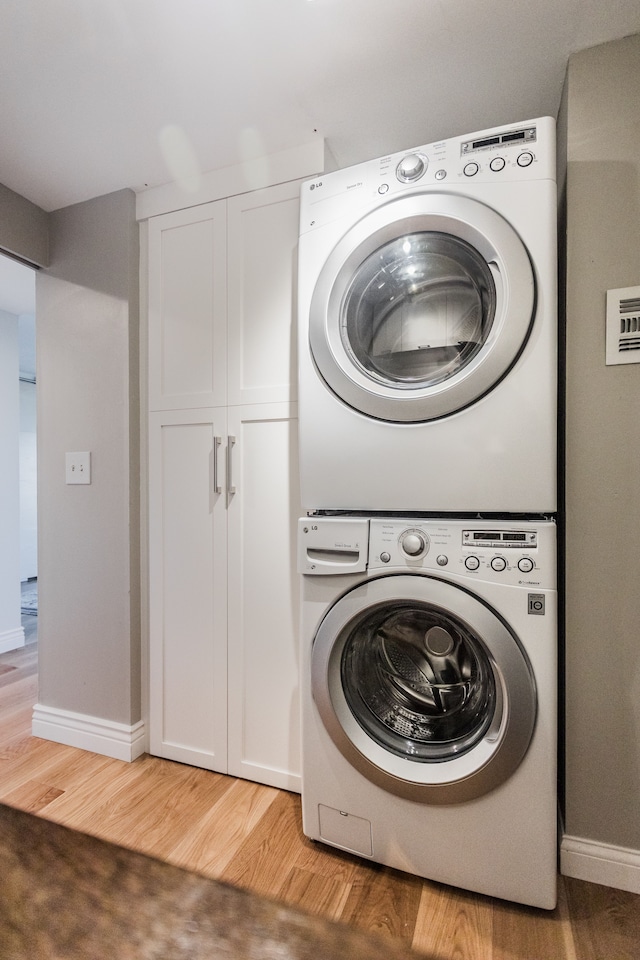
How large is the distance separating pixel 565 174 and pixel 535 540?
1.05 m

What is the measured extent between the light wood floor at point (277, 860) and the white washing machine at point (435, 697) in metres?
0.07

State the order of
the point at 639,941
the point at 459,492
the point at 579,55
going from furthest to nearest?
the point at 579,55 → the point at 459,492 → the point at 639,941

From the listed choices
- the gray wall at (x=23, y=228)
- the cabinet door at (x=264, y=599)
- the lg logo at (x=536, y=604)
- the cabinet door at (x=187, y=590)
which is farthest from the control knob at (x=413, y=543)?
the gray wall at (x=23, y=228)

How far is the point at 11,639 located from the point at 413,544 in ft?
10.9

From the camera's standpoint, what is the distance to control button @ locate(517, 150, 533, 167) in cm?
118

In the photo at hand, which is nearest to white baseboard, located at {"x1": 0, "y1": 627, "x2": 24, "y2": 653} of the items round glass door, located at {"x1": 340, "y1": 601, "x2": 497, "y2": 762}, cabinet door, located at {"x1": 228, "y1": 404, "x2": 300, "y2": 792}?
cabinet door, located at {"x1": 228, "y1": 404, "x2": 300, "y2": 792}

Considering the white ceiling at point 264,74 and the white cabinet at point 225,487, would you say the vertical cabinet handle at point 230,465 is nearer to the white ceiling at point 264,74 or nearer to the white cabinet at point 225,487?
the white cabinet at point 225,487

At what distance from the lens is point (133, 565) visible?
1.99m

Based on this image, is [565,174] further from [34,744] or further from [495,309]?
[34,744]

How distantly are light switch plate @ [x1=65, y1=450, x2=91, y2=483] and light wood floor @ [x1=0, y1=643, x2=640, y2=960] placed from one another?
1.12m

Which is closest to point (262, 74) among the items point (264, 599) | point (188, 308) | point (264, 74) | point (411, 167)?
point (264, 74)

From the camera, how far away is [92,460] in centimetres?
205

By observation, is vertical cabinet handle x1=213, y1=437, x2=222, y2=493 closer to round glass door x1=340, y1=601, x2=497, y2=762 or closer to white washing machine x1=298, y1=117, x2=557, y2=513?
white washing machine x1=298, y1=117, x2=557, y2=513

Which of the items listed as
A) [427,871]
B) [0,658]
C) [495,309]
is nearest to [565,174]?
[495,309]
